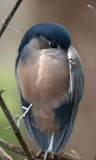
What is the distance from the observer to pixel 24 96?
170 centimetres

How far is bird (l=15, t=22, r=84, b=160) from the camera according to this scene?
1.60m

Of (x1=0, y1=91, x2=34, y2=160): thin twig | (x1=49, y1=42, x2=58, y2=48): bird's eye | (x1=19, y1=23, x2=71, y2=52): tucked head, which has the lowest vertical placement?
(x1=0, y1=91, x2=34, y2=160): thin twig

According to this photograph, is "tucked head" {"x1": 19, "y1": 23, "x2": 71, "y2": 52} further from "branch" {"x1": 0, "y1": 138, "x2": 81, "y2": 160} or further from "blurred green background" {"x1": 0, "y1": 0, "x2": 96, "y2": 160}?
"blurred green background" {"x1": 0, "y1": 0, "x2": 96, "y2": 160}

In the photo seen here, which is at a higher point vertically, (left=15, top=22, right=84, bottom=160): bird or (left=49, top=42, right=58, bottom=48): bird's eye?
(left=49, top=42, right=58, bottom=48): bird's eye

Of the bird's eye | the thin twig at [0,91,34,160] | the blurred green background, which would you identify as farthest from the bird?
the blurred green background

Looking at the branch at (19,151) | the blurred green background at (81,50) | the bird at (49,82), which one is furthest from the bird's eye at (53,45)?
the blurred green background at (81,50)

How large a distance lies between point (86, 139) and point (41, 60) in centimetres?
164

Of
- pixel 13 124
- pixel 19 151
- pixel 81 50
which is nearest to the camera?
pixel 13 124

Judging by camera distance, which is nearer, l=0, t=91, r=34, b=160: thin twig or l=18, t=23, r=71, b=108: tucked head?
l=0, t=91, r=34, b=160: thin twig

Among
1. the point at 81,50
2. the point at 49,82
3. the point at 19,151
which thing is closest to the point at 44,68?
the point at 49,82

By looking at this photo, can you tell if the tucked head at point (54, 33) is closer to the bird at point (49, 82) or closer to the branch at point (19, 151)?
the bird at point (49, 82)

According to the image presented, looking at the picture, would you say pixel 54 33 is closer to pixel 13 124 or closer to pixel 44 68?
pixel 44 68

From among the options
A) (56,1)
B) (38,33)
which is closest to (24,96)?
(38,33)

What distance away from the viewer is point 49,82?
1.61 meters
